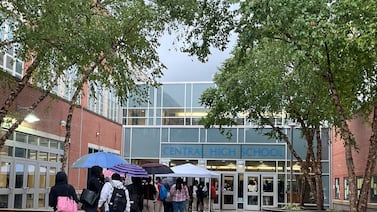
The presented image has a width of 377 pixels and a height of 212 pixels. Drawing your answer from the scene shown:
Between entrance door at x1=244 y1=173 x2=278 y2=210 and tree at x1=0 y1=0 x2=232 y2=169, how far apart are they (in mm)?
18561

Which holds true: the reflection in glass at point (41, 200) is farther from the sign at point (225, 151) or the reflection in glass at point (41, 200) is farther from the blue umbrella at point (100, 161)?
the sign at point (225, 151)

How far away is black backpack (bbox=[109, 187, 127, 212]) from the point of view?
11789 millimetres

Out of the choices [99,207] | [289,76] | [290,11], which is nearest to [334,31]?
[290,11]

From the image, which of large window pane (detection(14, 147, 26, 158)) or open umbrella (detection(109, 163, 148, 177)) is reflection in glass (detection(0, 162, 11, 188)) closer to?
large window pane (detection(14, 147, 26, 158))

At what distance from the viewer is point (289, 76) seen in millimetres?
24938

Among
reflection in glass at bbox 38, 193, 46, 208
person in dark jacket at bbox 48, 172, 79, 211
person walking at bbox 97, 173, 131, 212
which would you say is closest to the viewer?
person in dark jacket at bbox 48, 172, 79, 211

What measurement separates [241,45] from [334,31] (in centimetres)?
240

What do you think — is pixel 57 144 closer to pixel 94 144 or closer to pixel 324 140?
pixel 94 144

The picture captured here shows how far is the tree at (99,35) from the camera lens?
11781 millimetres

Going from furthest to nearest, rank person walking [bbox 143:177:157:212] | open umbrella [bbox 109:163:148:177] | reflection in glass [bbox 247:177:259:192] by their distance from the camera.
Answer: reflection in glass [bbox 247:177:259:192], person walking [bbox 143:177:157:212], open umbrella [bbox 109:163:148:177]

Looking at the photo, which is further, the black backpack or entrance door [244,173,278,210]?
entrance door [244,173,278,210]

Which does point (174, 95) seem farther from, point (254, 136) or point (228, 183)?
point (228, 183)

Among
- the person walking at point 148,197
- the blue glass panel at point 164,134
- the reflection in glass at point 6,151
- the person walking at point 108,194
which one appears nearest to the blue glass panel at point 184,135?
the blue glass panel at point 164,134

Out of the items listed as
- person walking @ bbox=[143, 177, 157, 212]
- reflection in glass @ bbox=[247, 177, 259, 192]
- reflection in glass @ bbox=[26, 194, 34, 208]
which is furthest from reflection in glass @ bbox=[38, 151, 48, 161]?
reflection in glass @ bbox=[247, 177, 259, 192]
